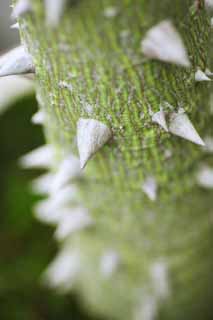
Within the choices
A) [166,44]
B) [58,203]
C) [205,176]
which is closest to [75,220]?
[58,203]

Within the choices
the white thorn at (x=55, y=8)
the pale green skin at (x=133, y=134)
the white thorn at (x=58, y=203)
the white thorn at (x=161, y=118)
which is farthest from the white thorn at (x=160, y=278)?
the white thorn at (x=55, y=8)

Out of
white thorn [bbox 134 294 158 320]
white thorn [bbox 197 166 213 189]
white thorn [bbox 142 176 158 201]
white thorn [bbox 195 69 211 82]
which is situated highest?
white thorn [bbox 195 69 211 82]

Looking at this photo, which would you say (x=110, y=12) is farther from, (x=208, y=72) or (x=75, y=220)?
(x=75, y=220)

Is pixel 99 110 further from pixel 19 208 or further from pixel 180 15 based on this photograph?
pixel 19 208

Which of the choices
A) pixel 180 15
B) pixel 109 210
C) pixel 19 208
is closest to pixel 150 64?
pixel 180 15

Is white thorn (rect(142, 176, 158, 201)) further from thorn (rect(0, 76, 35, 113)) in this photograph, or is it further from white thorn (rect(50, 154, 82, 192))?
thorn (rect(0, 76, 35, 113))

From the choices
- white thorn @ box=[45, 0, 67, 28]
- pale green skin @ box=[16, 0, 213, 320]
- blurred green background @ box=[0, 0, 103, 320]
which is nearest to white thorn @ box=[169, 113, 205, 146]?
pale green skin @ box=[16, 0, 213, 320]

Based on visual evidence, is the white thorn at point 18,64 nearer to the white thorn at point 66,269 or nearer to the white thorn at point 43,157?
the white thorn at point 43,157
